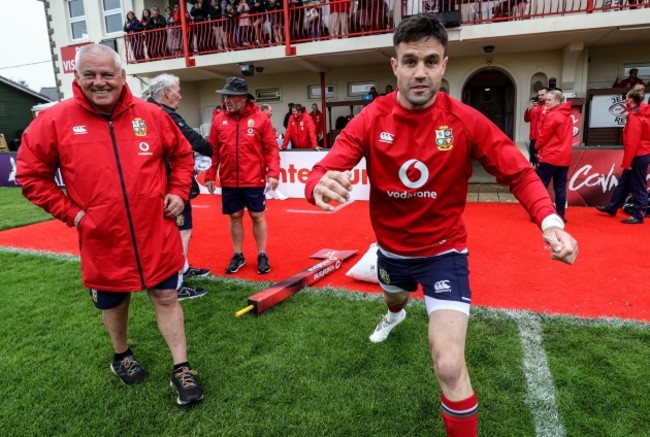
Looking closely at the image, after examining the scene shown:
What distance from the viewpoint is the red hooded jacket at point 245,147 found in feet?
16.6

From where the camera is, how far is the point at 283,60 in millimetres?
14188

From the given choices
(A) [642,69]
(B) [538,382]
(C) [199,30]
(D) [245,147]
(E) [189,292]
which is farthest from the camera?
(C) [199,30]

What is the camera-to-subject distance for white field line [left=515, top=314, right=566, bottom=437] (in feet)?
8.05

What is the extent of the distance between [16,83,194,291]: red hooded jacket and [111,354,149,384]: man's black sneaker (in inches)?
27.4

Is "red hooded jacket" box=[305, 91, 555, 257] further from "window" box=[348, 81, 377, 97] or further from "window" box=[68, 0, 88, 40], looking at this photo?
"window" box=[68, 0, 88, 40]

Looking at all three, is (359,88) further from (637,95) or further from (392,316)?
(392,316)

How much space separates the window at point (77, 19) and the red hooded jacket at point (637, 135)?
65.4 feet

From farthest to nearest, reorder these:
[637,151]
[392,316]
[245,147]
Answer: [637,151] → [245,147] → [392,316]

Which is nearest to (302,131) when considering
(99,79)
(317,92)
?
(317,92)

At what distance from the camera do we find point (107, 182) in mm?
2508

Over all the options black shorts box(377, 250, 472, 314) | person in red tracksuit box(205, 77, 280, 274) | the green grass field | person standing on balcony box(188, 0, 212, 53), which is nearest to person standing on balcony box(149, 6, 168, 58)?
person standing on balcony box(188, 0, 212, 53)

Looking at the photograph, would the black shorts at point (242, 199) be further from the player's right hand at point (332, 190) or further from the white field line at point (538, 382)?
the player's right hand at point (332, 190)

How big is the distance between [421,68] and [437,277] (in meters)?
1.08

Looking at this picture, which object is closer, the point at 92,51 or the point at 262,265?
the point at 92,51
